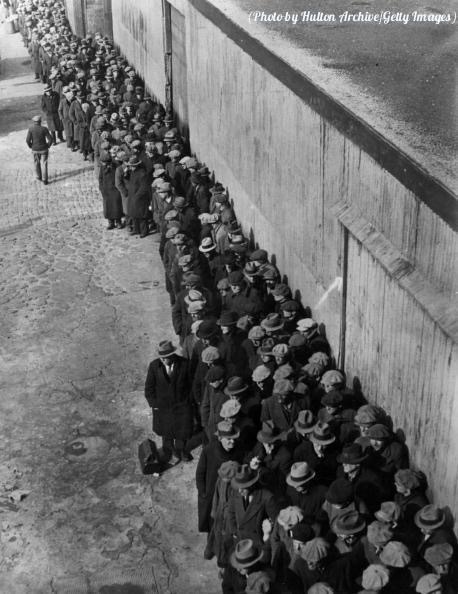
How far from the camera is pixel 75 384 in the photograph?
1077 centimetres

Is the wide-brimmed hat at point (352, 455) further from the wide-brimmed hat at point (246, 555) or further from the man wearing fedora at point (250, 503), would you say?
the wide-brimmed hat at point (246, 555)

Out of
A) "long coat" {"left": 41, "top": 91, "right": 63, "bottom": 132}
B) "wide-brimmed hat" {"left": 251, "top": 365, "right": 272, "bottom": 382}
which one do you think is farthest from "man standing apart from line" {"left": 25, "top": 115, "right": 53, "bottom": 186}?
"wide-brimmed hat" {"left": 251, "top": 365, "right": 272, "bottom": 382}

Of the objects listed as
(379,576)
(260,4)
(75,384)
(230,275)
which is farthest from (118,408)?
(260,4)

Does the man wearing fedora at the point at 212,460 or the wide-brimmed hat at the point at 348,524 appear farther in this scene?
the man wearing fedora at the point at 212,460

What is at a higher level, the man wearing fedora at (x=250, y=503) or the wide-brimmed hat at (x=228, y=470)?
the wide-brimmed hat at (x=228, y=470)

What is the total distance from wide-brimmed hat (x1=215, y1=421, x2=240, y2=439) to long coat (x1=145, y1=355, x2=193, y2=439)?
4.80 ft

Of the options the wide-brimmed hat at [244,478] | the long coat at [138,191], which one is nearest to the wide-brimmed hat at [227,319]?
the wide-brimmed hat at [244,478]

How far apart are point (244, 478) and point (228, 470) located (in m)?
0.18

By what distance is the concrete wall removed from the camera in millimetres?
18938

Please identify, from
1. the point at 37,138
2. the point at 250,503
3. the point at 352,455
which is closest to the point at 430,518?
the point at 352,455

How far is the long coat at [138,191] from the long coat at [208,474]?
22.9ft

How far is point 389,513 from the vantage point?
633 cm

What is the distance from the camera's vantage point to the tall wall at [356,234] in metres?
6.70

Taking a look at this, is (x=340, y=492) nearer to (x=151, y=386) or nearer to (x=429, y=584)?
(x=429, y=584)
